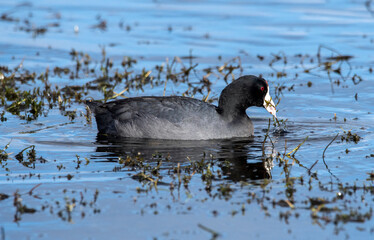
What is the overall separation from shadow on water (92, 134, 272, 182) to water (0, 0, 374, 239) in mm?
26

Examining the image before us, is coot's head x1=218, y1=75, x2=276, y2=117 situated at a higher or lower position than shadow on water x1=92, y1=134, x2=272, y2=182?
higher

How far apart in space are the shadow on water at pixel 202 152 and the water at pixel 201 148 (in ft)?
0.09

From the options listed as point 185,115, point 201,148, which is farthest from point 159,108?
point 201,148

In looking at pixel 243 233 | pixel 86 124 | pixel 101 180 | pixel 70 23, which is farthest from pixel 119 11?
pixel 243 233

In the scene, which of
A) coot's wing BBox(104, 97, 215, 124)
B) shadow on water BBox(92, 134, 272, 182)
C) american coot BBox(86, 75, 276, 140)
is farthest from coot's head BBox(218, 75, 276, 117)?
shadow on water BBox(92, 134, 272, 182)

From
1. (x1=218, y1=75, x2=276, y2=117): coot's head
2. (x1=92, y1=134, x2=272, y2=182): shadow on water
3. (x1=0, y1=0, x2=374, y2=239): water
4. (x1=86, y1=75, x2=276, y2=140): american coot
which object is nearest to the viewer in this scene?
(x1=0, y1=0, x2=374, y2=239): water

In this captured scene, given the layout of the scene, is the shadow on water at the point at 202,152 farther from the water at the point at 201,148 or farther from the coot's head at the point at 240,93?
the coot's head at the point at 240,93

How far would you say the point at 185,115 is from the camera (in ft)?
32.2

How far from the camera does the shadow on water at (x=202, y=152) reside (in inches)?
317

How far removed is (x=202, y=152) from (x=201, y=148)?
0.27 meters

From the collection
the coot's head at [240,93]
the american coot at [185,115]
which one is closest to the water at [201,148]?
the american coot at [185,115]

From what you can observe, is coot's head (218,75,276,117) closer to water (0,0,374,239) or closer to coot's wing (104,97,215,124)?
coot's wing (104,97,215,124)

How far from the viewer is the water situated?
6285 mm

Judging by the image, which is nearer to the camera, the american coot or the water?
the water
